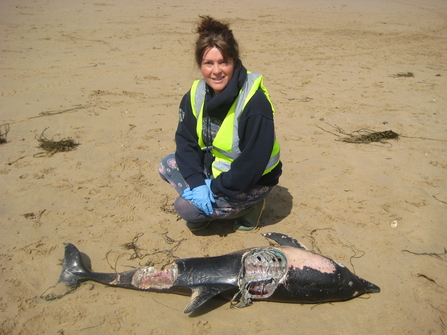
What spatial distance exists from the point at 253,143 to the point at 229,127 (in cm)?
25

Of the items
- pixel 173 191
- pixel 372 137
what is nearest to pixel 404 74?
pixel 372 137

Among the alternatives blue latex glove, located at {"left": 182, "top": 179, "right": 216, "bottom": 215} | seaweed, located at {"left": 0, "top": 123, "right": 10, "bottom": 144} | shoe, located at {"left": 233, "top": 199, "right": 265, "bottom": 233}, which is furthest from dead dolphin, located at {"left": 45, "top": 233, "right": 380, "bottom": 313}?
seaweed, located at {"left": 0, "top": 123, "right": 10, "bottom": 144}

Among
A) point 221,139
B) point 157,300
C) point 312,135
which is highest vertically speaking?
point 221,139

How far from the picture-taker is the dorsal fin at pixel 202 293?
229cm

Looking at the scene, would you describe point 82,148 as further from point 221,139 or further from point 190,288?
point 190,288

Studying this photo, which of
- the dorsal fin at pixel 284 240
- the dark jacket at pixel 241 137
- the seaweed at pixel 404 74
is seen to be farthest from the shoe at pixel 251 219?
the seaweed at pixel 404 74

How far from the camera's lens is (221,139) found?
2.69 m

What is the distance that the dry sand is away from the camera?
93.9 inches

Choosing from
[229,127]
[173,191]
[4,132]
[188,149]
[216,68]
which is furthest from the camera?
[4,132]

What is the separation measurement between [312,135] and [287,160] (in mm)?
765

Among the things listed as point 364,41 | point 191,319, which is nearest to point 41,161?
point 191,319

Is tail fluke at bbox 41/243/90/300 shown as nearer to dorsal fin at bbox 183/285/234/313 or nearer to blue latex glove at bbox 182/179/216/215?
dorsal fin at bbox 183/285/234/313

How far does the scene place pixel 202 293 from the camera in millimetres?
2357

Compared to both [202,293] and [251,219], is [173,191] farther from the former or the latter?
[202,293]
